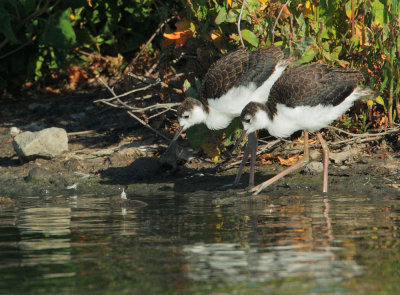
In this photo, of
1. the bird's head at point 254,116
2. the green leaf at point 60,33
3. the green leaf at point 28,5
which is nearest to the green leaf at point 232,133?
the bird's head at point 254,116

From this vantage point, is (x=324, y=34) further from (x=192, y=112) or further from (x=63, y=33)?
(x=63, y=33)

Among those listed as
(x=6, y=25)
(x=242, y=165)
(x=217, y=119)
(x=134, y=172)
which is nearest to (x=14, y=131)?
(x=6, y=25)

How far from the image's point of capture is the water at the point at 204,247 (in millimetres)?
3969

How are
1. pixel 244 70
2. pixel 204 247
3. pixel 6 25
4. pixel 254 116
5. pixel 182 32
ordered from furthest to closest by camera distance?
pixel 6 25, pixel 182 32, pixel 244 70, pixel 254 116, pixel 204 247

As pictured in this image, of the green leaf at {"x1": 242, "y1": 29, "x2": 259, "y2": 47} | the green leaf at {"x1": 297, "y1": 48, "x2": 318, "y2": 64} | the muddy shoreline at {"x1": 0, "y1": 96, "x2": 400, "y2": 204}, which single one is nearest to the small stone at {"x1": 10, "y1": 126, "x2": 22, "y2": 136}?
the muddy shoreline at {"x1": 0, "y1": 96, "x2": 400, "y2": 204}

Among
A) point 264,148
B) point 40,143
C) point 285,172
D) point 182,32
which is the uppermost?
point 182,32

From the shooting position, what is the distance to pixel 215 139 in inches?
349

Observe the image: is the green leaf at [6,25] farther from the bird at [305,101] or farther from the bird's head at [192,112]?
the bird at [305,101]

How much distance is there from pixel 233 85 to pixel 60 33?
344 cm

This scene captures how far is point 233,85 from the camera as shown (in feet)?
26.3

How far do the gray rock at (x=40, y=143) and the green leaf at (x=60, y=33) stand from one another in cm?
145

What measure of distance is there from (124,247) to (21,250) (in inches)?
28.1

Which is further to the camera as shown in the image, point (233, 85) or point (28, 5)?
point (28, 5)

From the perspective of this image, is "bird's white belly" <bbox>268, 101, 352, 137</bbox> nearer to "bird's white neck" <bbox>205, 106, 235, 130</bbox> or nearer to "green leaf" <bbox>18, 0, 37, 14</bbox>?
"bird's white neck" <bbox>205, 106, 235, 130</bbox>
